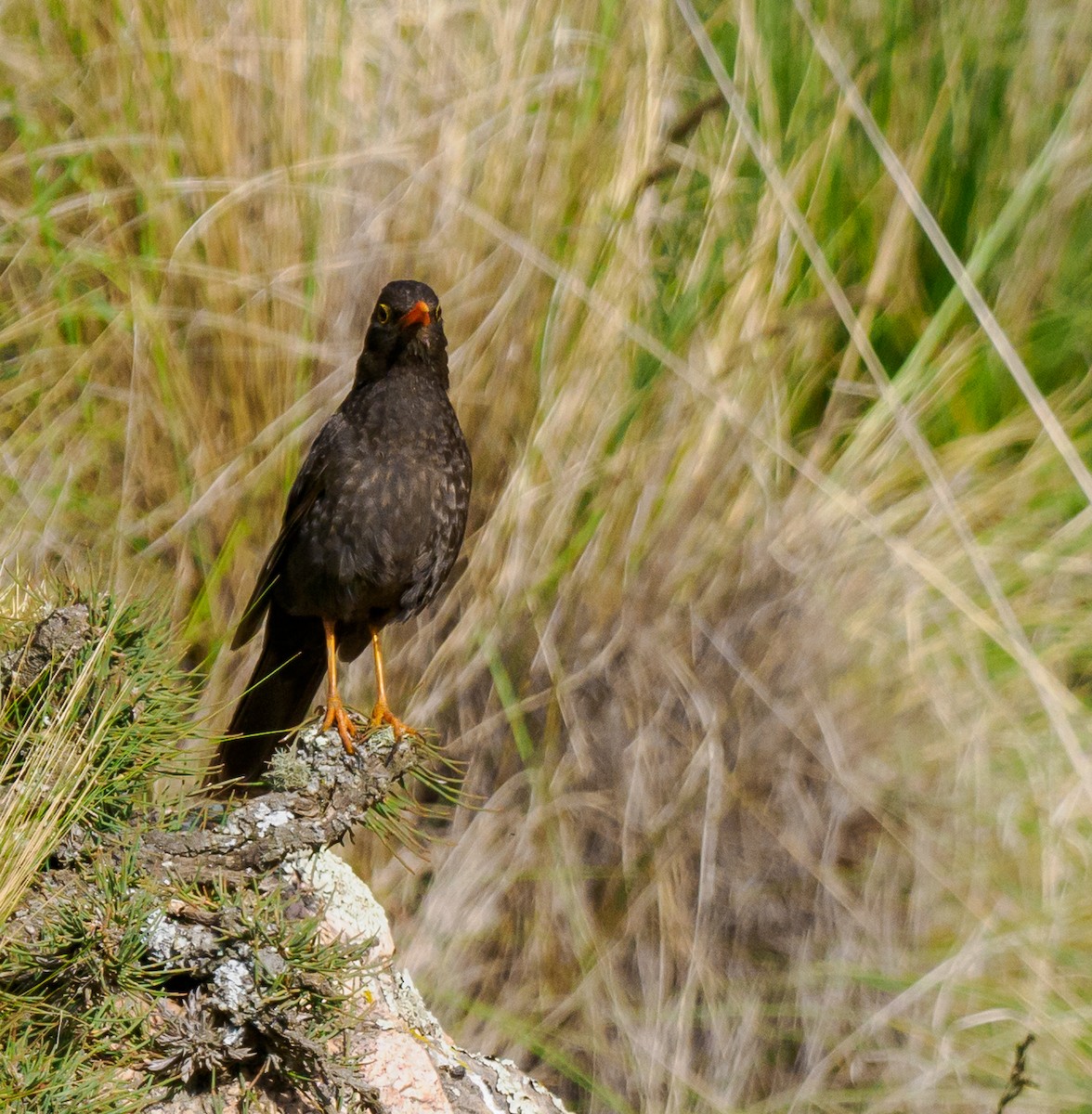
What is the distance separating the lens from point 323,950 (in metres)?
2.09

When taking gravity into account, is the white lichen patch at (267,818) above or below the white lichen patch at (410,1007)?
above

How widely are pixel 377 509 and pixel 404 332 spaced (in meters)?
0.46

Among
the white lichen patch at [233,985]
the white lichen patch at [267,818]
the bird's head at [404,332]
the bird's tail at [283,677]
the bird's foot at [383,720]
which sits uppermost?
the bird's head at [404,332]

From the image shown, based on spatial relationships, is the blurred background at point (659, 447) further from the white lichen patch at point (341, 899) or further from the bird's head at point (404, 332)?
the white lichen patch at point (341, 899)

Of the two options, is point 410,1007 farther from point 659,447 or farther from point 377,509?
point 659,447

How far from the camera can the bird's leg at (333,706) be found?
3.13 meters

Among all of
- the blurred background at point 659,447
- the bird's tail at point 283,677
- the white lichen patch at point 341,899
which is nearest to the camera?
the white lichen patch at point 341,899

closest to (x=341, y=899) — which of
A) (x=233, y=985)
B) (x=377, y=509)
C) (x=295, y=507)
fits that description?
(x=233, y=985)

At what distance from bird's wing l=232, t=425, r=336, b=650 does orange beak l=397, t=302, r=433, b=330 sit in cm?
37

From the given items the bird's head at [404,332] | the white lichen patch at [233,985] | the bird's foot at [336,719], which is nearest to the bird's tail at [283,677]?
the bird's foot at [336,719]

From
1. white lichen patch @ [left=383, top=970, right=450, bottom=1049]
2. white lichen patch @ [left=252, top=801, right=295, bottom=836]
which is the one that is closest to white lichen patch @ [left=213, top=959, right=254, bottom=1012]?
white lichen patch @ [left=252, top=801, right=295, bottom=836]

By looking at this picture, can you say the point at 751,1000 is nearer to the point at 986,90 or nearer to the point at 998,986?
the point at 998,986

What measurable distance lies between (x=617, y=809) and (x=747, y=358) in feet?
4.38

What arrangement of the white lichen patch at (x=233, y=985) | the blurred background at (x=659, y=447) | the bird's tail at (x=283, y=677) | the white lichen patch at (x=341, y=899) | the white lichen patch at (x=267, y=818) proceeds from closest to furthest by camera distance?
the white lichen patch at (x=233, y=985), the white lichen patch at (x=267, y=818), the white lichen patch at (x=341, y=899), the blurred background at (x=659, y=447), the bird's tail at (x=283, y=677)
